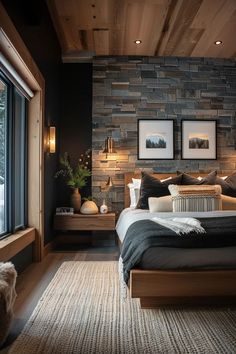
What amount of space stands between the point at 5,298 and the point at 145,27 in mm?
3699

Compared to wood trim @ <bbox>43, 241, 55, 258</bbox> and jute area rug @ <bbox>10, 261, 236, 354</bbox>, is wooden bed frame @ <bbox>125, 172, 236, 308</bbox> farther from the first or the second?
wood trim @ <bbox>43, 241, 55, 258</bbox>

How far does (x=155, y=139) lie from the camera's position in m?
5.05

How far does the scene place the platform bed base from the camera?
2295 mm

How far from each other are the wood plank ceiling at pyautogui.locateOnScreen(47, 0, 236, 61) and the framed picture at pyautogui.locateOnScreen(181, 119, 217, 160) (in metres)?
1.11

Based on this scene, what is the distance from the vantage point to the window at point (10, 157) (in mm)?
3156

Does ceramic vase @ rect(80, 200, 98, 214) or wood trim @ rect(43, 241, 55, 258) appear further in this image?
ceramic vase @ rect(80, 200, 98, 214)

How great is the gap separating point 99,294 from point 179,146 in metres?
3.04

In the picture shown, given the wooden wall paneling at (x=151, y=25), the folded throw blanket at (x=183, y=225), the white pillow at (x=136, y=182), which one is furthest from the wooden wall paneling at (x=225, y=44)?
the folded throw blanket at (x=183, y=225)

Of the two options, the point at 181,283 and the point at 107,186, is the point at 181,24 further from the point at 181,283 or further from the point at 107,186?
the point at 181,283

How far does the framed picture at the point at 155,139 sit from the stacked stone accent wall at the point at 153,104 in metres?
0.08

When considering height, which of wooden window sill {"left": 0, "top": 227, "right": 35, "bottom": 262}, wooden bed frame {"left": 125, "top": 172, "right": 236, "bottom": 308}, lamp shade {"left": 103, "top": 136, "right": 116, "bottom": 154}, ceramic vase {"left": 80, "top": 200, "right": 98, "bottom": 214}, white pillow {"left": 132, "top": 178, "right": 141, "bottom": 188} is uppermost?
lamp shade {"left": 103, "top": 136, "right": 116, "bottom": 154}

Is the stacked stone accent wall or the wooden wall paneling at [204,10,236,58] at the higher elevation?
the wooden wall paneling at [204,10,236,58]

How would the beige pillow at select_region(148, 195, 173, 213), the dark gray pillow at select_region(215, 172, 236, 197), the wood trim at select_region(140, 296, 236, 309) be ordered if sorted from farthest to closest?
the dark gray pillow at select_region(215, 172, 236, 197), the beige pillow at select_region(148, 195, 173, 213), the wood trim at select_region(140, 296, 236, 309)

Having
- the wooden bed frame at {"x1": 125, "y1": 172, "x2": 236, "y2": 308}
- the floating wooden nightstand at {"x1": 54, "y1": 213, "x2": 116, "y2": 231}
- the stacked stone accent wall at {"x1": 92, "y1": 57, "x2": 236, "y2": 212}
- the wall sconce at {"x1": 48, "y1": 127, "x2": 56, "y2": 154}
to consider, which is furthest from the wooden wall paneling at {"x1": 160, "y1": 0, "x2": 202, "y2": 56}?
the wooden bed frame at {"x1": 125, "y1": 172, "x2": 236, "y2": 308}
